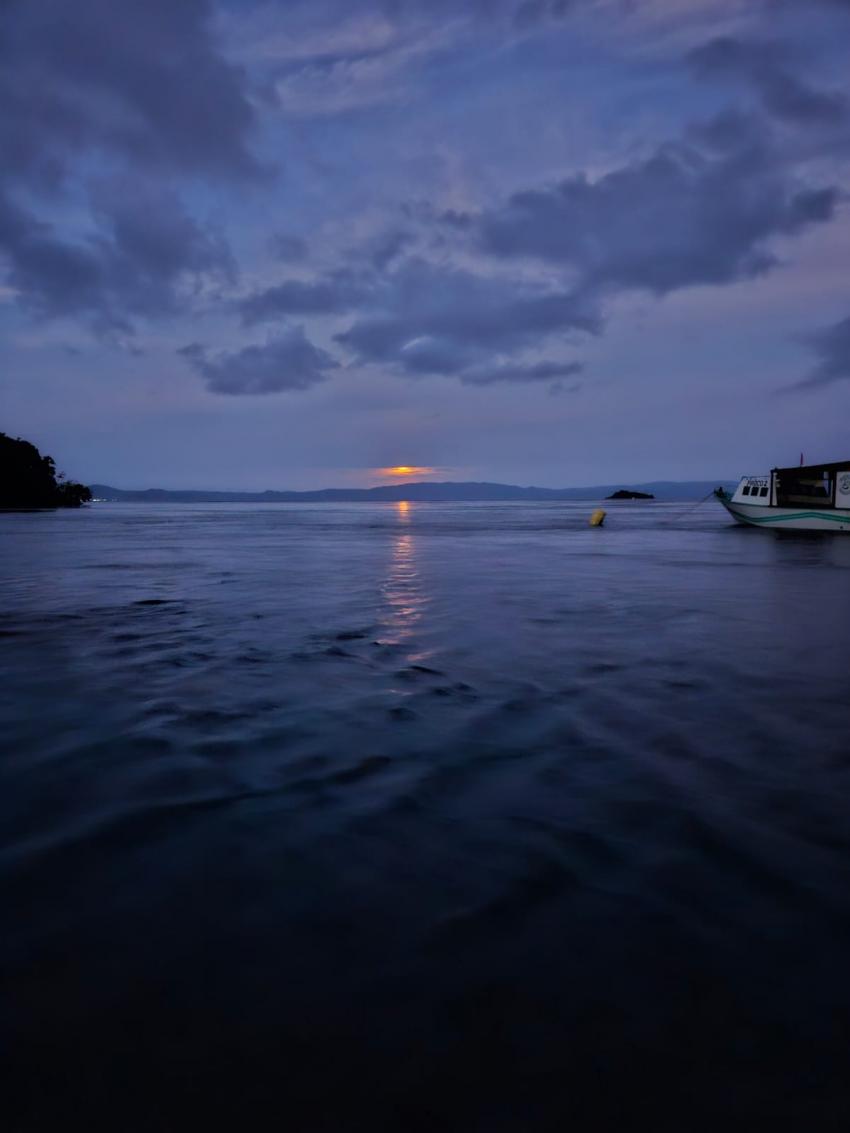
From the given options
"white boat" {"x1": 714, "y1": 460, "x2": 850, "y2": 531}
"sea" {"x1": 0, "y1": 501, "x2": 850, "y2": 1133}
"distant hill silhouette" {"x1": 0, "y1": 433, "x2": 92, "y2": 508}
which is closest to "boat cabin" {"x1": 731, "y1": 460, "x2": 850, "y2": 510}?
"white boat" {"x1": 714, "y1": 460, "x2": 850, "y2": 531}

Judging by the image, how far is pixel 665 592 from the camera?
18516 mm

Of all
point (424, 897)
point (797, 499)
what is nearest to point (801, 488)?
point (797, 499)

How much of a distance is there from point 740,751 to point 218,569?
21.2 m

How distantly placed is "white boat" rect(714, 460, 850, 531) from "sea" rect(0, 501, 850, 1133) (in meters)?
40.2

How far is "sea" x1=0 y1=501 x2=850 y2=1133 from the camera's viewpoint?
2.58 metres

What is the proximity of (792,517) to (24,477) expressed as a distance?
10614 centimetres

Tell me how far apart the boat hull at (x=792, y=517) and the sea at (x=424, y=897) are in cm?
4013

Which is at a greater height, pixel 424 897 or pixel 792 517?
pixel 792 517

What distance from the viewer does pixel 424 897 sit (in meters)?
3.83

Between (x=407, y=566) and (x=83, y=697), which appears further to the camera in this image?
(x=407, y=566)

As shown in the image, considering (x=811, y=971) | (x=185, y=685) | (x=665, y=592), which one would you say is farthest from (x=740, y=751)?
(x=665, y=592)

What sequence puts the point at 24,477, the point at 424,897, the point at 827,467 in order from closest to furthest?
the point at 424,897 < the point at 827,467 < the point at 24,477

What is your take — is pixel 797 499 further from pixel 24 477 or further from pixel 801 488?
pixel 24 477

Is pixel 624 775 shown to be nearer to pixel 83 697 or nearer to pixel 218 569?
pixel 83 697
